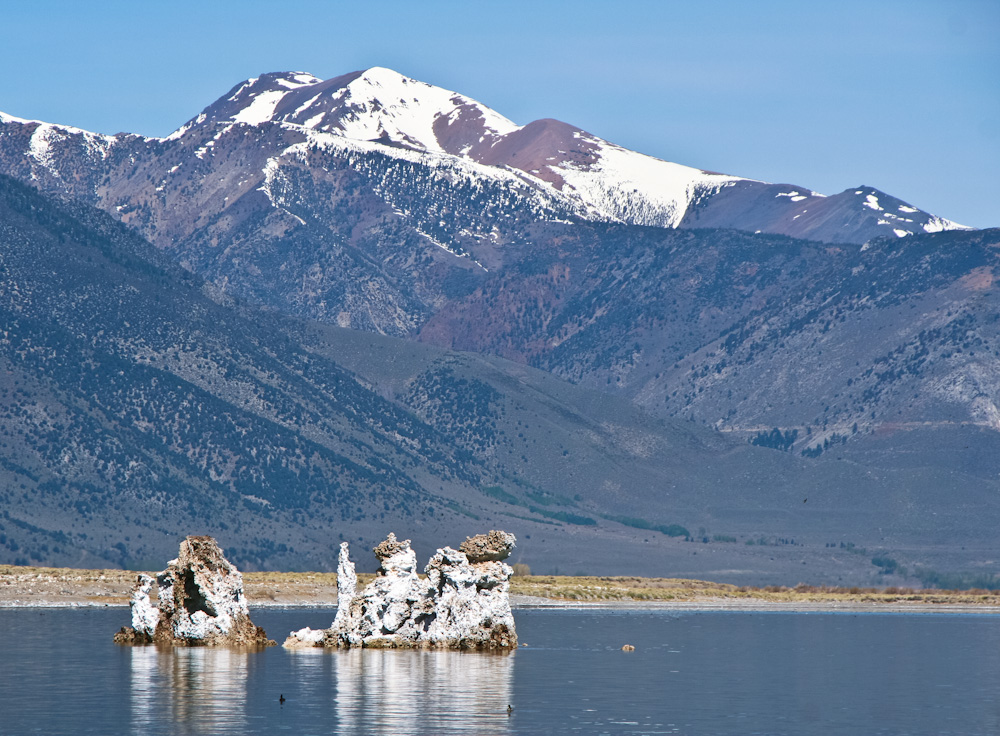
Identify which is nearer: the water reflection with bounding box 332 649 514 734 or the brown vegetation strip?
the water reflection with bounding box 332 649 514 734

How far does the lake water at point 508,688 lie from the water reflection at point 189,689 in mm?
92

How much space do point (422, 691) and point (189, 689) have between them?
26.3 ft

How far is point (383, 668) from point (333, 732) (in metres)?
16.1

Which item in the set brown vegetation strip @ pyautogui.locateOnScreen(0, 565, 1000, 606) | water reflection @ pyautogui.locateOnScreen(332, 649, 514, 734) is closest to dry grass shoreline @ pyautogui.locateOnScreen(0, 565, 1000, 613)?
brown vegetation strip @ pyautogui.locateOnScreen(0, 565, 1000, 606)

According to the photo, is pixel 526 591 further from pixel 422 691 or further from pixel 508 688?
pixel 422 691

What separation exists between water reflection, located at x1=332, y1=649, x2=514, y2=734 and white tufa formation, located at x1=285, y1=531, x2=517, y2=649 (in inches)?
30.5

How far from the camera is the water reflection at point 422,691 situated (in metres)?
50.2

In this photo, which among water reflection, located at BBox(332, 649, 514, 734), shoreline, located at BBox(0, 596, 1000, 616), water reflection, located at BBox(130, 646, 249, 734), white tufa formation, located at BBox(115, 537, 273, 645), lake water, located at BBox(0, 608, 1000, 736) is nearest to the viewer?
water reflection, located at BBox(130, 646, 249, 734)

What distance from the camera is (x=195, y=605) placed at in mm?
72938

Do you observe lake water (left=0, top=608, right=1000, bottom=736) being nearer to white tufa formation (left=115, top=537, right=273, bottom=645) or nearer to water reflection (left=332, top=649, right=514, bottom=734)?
water reflection (left=332, top=649, right=514, bottom=734)

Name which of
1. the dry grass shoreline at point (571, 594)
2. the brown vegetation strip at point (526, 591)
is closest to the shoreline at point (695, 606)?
the dry grass shoreline at point (571, 594)

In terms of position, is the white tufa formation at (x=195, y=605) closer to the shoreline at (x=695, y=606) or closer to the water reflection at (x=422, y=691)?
the water reflection at (x=422, y=691)

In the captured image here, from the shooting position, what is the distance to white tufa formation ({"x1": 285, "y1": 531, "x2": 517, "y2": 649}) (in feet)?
227

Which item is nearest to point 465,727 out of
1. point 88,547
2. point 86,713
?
point 86,713
